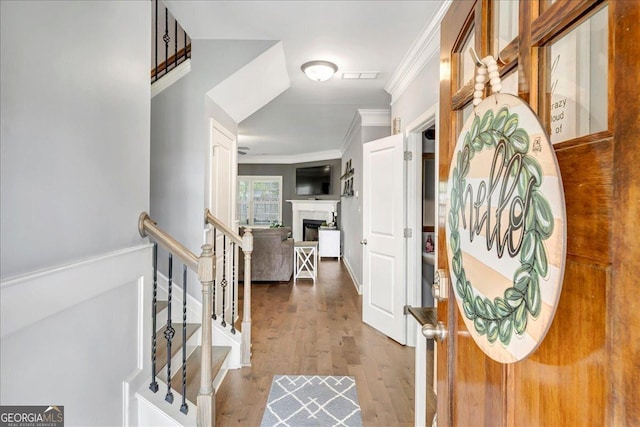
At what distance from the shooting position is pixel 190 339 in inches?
105

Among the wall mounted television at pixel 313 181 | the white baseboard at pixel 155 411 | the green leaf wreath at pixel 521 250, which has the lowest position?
the white baseboard at pixel 155 411

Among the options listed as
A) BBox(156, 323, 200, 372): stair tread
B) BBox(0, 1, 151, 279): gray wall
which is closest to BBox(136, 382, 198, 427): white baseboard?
BBox(156, 323, 200, 372): stair tread

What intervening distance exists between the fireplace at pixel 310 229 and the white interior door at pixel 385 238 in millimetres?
5636

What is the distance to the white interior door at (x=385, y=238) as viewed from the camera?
3.33 meters

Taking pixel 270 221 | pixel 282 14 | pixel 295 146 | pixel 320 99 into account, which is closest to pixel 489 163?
pixel 282 14

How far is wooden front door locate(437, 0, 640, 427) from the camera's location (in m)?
0.44

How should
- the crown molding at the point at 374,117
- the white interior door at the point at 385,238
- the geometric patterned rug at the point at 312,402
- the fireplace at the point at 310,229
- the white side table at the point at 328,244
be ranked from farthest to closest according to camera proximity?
the fireplace at the point at 310,229, the white side table at the point at 328,244, the crown molding at the point at 374,117, the white interior door at the point at 385,238, the geometric patterned rug at the point at 312,402

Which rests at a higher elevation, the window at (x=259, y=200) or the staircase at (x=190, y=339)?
the window at (x=259, y=200)

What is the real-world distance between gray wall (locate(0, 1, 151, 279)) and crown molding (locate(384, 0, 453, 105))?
6.26 ft

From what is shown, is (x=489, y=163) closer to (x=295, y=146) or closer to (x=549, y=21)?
(x=549, y=21)

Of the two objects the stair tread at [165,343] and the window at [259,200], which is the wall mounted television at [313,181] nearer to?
the window at [259,200]

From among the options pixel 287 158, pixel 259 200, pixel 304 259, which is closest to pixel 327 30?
pixel 304 259

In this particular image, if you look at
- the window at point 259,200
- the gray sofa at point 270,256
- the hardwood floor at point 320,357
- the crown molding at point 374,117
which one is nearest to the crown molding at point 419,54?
the crown molding at point 374,117

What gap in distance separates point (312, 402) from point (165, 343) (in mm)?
1111
